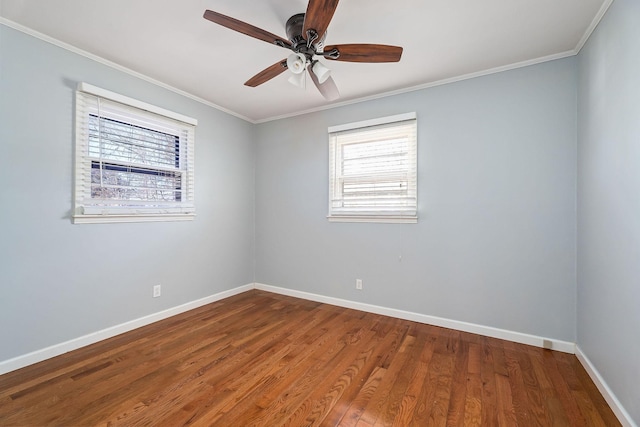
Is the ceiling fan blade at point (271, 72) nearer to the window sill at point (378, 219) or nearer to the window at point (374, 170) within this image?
the window at point (374, 170)

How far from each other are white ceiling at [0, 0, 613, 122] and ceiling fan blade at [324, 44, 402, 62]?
32 centimetres

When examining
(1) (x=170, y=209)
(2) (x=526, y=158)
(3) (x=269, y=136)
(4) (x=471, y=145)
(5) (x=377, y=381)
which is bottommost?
(5) (x=377, y=381)

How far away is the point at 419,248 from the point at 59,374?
10.5ft

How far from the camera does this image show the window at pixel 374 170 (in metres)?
3.01

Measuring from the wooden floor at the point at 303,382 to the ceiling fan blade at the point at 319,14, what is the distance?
2.21 meters

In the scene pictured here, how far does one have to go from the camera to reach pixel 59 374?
6.44 ft

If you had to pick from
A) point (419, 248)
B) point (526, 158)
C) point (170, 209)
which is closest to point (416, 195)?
point (419, 248)

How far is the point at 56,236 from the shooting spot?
2225 mm

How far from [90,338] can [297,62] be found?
286cm

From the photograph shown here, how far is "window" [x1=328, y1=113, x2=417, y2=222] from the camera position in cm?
301

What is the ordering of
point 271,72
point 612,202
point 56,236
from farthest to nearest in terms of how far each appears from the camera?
point 56,236, point 271,72, point 612,202

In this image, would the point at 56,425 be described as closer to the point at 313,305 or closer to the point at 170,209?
the point at 170,209

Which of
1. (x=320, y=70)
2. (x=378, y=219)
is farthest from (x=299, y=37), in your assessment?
(x=378, y=219)

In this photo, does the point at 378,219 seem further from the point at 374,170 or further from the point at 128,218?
the point at 128,218
